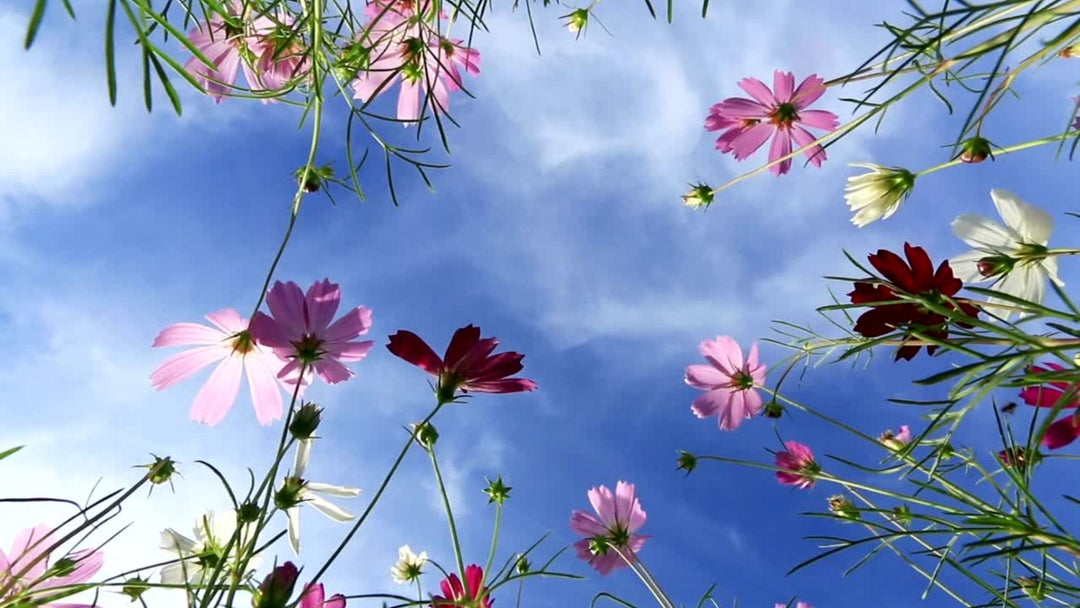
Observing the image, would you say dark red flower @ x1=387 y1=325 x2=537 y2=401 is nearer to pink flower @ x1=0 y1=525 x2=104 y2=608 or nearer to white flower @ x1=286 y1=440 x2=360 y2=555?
white flower @ x1=286 y1=440 x2=360 y2=555

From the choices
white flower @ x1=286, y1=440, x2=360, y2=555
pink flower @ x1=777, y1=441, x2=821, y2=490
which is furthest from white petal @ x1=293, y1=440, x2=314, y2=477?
pink flower @ x1=777, y1=441, x2=821, y2=490

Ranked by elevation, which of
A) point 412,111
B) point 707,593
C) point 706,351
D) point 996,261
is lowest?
point 707,593

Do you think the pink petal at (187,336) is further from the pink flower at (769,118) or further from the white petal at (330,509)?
the pink flower at (769,118)

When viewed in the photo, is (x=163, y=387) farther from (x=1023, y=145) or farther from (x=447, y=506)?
(x=1023, y=145)

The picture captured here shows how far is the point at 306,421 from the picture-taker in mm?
603

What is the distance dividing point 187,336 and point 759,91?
2.50 feet

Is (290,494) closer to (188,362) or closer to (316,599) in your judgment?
(316,599)

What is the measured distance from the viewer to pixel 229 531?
719 millimetres

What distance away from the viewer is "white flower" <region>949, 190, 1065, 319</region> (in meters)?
0.69

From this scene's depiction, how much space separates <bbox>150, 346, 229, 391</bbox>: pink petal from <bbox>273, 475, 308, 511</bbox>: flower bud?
160 mm

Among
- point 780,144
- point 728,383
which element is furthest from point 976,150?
point 728,383

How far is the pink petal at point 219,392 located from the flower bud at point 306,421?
17 centimetres

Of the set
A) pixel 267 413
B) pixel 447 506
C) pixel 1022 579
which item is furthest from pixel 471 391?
pixel 1022 579

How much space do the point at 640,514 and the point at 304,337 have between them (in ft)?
2.16
